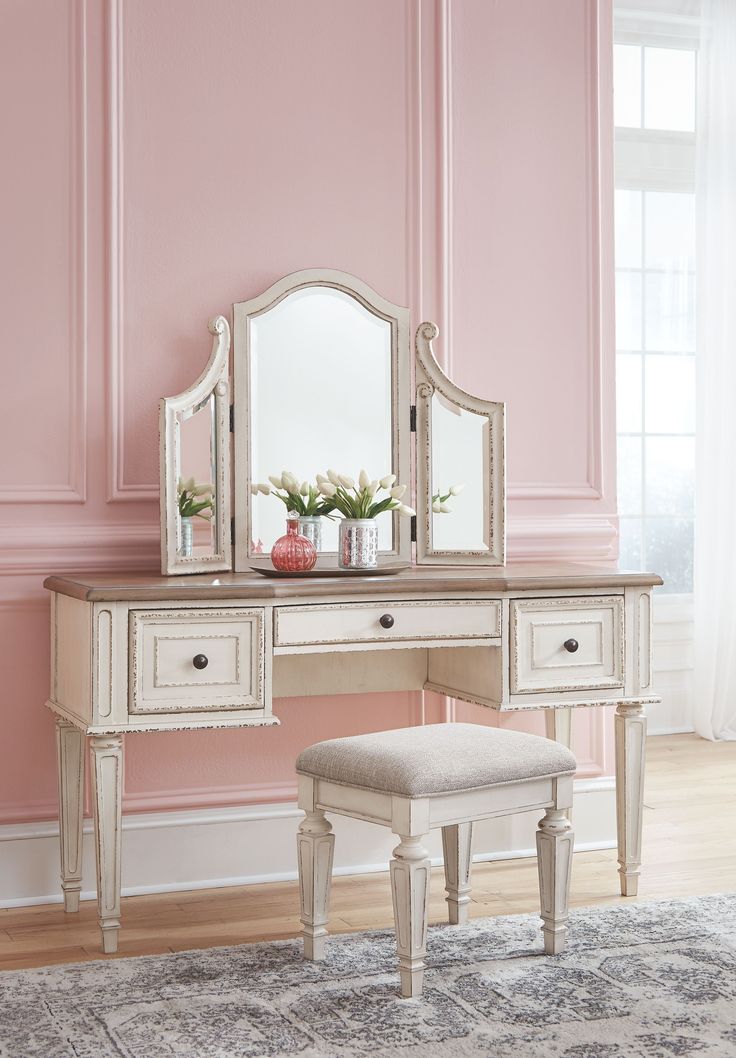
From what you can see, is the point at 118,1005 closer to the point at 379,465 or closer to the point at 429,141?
the point at 379,465

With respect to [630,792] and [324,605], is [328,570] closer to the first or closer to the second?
[324,605]

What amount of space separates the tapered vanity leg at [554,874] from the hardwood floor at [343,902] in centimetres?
35

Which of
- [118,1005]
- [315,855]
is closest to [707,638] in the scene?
[315,855]

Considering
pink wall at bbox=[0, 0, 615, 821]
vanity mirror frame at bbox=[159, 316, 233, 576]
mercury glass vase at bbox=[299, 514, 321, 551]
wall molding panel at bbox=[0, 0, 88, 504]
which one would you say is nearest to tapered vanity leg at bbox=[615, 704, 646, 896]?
pink wall at bbox=[0, 0, 615, 821]

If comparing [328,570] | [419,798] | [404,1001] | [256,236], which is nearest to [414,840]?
[419,798]

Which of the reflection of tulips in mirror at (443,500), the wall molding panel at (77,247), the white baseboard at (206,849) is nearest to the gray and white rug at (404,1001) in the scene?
the white baseboard at (206,849)

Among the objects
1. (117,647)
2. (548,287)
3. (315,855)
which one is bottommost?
(315,855)

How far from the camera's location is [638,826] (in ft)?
9.99

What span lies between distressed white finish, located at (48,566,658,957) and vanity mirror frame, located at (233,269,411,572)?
0.73 ft

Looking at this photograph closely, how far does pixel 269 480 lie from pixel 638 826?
128 cm

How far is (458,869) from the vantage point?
2.82m

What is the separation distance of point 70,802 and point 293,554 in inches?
31.7

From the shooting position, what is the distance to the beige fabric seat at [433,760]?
2.35m

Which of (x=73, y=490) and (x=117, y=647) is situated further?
(x=73, y=490)
